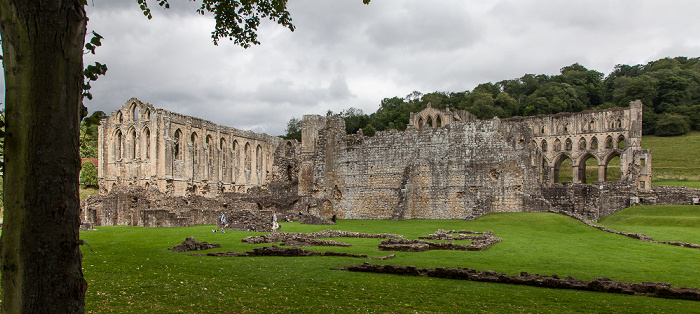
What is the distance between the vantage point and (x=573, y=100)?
286 feet

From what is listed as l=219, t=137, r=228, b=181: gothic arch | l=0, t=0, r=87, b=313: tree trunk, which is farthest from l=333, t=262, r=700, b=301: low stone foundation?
l=219, t=137, r=228, b=181: gothic arch

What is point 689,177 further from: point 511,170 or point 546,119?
point 511,170

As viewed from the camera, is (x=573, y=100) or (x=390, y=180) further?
(x=573, y=100)

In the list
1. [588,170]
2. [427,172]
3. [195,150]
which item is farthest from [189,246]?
[588,170]

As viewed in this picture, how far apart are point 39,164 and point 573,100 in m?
93.1

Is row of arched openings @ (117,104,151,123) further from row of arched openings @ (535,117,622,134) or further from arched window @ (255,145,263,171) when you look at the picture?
row of arched openings @ (535,117,622,134)

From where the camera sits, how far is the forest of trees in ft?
262

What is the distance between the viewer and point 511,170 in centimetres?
→ 3091

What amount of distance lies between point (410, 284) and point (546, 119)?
222ft

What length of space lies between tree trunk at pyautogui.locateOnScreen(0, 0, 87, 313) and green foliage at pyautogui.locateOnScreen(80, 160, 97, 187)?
6031 cm

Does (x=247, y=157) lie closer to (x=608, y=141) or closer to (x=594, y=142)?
(x=594, y=142)

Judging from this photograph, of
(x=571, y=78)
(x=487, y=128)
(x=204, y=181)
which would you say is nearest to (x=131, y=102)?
(x=204, y=181)

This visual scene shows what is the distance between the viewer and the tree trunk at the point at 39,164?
12.9ft

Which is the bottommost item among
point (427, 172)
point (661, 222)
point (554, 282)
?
point (661, 222)
